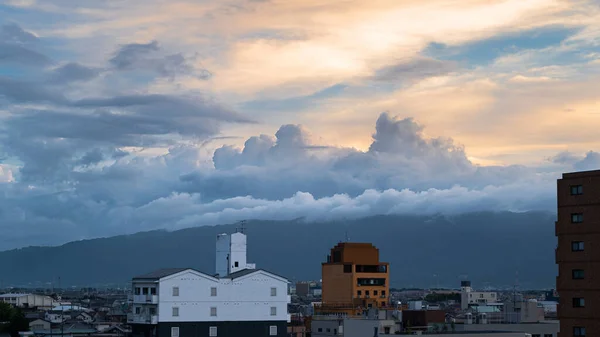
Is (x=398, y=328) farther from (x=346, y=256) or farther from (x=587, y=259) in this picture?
(x=346, y=256)

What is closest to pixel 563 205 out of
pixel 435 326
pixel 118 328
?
pixel 435 326

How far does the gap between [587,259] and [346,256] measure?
342 ft

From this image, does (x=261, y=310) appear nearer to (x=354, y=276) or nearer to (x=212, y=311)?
(x=212, y=311)

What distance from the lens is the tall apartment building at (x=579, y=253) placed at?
67.6m

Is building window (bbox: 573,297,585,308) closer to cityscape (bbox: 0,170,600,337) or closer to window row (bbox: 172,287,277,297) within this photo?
cityscape (bbox: 0,170,600,337)

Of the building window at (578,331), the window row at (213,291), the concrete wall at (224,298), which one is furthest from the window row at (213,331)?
the building window at (578,331)

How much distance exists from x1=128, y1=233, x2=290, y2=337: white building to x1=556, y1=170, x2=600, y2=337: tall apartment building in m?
47.3

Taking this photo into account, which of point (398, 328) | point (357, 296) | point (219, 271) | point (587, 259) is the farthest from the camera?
point (357, 296)

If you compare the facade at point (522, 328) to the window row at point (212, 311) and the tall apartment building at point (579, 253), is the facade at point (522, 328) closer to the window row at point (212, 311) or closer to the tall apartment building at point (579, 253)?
the window row at point (212, 311)

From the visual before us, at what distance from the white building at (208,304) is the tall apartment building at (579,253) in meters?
47.3

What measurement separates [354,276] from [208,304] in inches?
2522

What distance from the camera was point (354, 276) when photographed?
554ft

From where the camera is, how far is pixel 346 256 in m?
171

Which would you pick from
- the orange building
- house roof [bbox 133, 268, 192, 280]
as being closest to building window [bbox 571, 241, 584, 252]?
house roof [bbox 133, 268, 192, 280]
